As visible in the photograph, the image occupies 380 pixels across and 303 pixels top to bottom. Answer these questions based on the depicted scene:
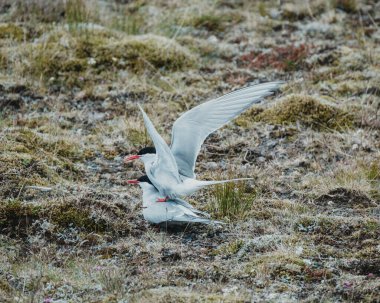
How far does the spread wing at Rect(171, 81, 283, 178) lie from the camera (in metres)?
5.43

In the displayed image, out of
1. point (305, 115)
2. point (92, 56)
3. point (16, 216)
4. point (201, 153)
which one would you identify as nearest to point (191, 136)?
point (16, 216)

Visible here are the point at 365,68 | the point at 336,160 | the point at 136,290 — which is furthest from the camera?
the point at 365,68

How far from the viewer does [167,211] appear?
5.34m

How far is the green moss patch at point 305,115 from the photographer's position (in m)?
7.61

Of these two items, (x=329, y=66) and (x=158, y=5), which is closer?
(x=329, y=66)

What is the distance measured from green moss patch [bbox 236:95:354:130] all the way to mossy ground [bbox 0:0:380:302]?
0.05 ft

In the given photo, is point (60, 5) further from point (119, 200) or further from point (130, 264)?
point (130, 264)

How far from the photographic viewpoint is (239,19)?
10.7 metres

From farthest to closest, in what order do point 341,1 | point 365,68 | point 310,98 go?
point 341,1 → point 365,68 → point 310,98

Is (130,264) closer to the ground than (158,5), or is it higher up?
closer to the ground

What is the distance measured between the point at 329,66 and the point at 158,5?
124 inches

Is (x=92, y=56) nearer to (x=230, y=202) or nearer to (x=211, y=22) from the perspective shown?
(x=211, y=22)

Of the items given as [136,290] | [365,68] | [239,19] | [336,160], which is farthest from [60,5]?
[136,290]

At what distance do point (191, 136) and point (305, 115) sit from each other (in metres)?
2.52
